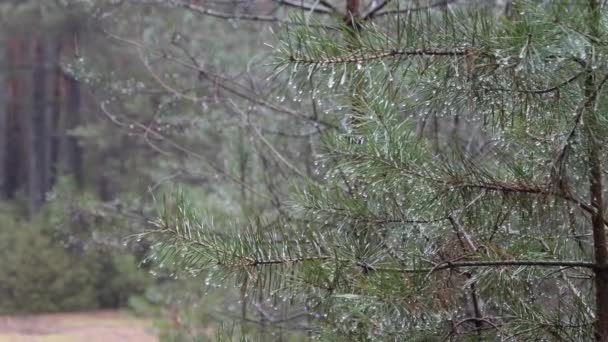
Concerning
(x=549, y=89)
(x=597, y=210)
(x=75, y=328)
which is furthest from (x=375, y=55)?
(x=75, y=328)

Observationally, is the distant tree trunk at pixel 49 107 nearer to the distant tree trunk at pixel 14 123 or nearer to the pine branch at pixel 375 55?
the distant tree trunk at pixel 14 123

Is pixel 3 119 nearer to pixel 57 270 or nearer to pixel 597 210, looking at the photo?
pixel 57 270

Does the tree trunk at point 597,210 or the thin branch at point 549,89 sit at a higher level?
the thin branch at point 549,89

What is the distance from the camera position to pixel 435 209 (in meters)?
1.76

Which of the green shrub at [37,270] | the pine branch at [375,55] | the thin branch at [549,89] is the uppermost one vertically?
the pine branch at [375,55]

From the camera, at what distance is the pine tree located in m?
1.56

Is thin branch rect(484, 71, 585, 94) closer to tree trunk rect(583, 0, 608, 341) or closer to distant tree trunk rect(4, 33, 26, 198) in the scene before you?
tree trunk rect(583, 0, 608, 341)

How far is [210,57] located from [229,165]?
924 millimetres

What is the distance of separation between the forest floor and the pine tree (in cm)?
443

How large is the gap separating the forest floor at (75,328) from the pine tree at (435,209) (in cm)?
443

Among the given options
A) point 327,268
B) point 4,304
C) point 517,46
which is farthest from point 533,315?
point 4,304

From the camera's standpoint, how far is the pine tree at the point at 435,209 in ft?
5.13

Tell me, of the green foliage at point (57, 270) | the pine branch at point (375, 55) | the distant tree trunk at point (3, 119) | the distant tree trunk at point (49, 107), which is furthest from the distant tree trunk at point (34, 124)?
the pine branch at point (375, 55)

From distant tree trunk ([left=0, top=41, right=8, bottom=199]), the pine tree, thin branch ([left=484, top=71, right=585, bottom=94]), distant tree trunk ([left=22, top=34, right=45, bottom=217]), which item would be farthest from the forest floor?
thin branch ([left=484, top=71, right=585, bottom=94])
